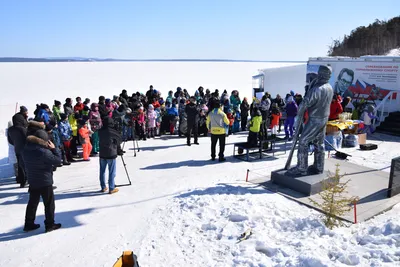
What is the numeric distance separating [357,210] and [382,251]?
65.4 inches

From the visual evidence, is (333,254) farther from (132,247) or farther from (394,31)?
(394,31)

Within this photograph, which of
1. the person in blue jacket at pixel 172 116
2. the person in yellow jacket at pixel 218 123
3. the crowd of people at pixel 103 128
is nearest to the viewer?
the crowd of people at pixel 103 128

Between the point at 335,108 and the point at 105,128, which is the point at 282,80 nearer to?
the point at 335,108

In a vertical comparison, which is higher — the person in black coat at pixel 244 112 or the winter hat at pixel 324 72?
the winter hat at pixel 324 72

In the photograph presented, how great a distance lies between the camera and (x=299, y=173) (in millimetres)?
6816

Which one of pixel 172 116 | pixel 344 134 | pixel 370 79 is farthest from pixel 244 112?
pixel 370 79

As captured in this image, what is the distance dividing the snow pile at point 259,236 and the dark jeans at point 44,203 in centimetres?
165

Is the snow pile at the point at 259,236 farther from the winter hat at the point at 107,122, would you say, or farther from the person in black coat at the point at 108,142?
the winter hat at the point at 107,122

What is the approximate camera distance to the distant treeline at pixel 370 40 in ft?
124

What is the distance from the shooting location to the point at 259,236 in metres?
4.85

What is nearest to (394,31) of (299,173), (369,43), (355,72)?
(369,43)

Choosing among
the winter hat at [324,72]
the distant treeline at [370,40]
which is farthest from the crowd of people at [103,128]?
the distant treeline at [370,40]

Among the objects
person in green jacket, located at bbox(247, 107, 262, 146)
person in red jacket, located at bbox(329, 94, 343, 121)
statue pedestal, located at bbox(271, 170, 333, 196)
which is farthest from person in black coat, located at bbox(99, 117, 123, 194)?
person in red jacket, located at bbox(329, 94, 343, 121)

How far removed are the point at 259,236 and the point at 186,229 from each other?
118 cm
